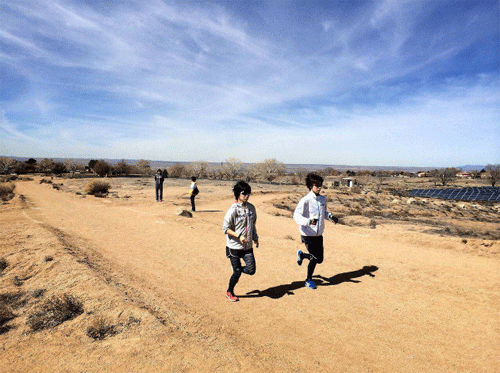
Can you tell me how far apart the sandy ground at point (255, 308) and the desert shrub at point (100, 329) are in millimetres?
74

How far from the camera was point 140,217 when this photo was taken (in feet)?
40.3

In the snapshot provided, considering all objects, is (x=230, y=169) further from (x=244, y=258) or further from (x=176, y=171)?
(x=244, y=258)

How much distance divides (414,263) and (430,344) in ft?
12.8

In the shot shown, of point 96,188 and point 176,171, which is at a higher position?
point 176,171

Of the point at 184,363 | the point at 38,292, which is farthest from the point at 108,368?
the point at 38,292

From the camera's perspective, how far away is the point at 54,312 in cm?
382

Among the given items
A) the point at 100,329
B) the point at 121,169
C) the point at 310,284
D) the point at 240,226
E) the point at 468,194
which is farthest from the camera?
the point at 121,169

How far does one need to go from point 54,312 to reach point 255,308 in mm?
3123

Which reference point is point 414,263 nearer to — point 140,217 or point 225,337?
point 225,337

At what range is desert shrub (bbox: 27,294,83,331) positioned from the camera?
3613 millimetres

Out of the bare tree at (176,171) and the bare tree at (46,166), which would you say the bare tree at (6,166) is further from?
the bare tree at (176,171)

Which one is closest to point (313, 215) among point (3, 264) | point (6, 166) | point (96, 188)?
point (3, 264)

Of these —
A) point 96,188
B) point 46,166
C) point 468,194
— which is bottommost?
point 468,194

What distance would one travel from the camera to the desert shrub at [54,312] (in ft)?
11.9
